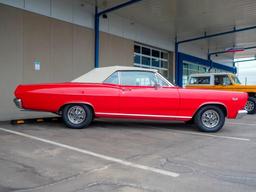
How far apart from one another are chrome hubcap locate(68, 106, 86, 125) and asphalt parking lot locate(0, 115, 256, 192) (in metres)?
0.35

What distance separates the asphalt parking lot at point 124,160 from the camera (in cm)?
381

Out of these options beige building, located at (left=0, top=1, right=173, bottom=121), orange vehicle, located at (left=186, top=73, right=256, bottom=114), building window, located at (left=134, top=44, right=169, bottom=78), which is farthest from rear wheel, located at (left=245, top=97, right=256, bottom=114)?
beige building, located at (left=0, top=1, right=173, bottom=121)

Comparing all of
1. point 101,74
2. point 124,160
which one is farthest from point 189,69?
point 124,160

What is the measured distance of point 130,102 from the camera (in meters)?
7.71

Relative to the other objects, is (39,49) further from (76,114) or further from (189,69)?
(189,69)

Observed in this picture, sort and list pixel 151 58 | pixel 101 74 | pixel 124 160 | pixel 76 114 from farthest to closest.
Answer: pixel 151 58 < pixel 101 74 < pixel 76 114 < pixel 124 160

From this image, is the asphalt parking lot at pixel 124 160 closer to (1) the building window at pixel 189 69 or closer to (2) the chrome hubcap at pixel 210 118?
(2) the chrome hubcap at pixel 210 118

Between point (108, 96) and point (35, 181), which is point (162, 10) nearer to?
point (108, 96)

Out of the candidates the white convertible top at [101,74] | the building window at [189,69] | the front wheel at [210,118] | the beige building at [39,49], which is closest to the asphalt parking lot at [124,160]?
the front wheel at [210,118]

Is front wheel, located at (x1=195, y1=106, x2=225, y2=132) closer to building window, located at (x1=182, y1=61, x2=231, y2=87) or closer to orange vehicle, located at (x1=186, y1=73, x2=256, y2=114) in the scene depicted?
orange vehicle, located at (x1=186, y1=73, x2=256, y2=114)

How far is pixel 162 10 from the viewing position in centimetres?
1413

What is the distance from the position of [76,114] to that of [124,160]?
323cm

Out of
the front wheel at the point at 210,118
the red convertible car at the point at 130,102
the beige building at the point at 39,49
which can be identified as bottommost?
the front wheel at the point at 210,118

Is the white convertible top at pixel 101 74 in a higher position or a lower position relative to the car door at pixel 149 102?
higher
